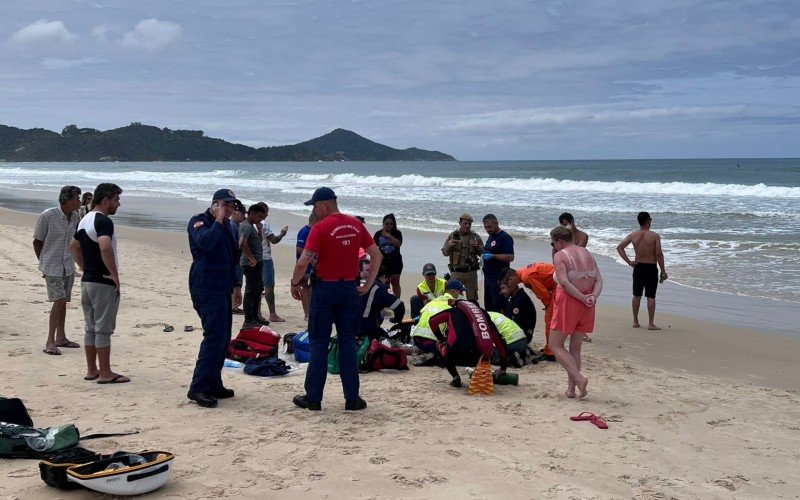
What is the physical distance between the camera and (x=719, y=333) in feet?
31.5

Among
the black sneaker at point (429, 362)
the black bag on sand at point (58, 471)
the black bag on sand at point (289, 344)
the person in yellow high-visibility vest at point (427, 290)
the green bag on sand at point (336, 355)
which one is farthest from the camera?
the person in yellow high-visibility vest at point (427, 290)

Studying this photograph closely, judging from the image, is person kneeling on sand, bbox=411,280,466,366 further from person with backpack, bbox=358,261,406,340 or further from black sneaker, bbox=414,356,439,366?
person with backpack, bbox=358,261,406,340

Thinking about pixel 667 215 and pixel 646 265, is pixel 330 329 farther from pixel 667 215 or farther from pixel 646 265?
pixel 667 215

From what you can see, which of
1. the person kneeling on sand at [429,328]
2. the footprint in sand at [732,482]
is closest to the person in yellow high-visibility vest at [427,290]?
the person kneeling on sand at [429,328]

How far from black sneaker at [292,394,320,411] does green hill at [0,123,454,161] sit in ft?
519

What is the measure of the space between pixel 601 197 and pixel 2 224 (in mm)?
28039

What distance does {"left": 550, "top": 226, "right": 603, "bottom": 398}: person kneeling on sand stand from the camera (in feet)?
21.0

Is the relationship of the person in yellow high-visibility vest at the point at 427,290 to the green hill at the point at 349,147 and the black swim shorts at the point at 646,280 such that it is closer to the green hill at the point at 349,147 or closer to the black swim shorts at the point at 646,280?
the black swim shorts at the point at 646,280

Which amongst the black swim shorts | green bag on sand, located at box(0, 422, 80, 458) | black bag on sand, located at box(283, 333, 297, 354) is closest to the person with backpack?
black bag on sand, located at box(283, 333, 297, 354)

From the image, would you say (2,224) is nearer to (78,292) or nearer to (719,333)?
(78,292)

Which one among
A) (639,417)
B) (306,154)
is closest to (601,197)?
(639,417)

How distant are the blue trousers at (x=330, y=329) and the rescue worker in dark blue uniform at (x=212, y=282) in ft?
2.35

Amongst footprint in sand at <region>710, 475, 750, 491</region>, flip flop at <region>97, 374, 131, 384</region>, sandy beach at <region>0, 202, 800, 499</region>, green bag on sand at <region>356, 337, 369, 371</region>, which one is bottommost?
footprint in sand at <region>710, 475, 750, 491</region>

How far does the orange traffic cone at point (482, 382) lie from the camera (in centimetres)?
657
